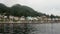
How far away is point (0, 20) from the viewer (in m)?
1.55

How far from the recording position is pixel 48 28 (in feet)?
5.29

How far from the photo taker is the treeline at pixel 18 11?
156 centimetres

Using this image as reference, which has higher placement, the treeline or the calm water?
the treeline

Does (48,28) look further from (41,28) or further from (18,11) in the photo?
(18,11)

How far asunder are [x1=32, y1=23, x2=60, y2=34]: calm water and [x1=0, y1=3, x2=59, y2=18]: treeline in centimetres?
16

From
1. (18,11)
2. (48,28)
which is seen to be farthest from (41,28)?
(18,11)

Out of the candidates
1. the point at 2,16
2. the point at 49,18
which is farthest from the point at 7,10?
the point at 49,18

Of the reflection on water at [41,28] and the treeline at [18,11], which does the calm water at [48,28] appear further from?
the treeline at [18,11]

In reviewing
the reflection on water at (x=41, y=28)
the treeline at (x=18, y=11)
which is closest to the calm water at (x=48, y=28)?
the reflection on water at (x=41, y=28)

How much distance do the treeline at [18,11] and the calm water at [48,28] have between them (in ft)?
0.51

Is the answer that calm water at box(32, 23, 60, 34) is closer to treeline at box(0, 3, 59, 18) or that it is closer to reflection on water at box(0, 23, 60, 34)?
reflection on water at box(0, 23, 60, 34)

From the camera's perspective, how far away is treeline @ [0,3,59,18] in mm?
1559

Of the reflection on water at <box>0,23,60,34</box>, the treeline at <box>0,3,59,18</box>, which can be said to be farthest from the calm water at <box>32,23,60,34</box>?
the treeline at <box>0,3,59,18</box>

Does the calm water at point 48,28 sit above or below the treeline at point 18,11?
below
